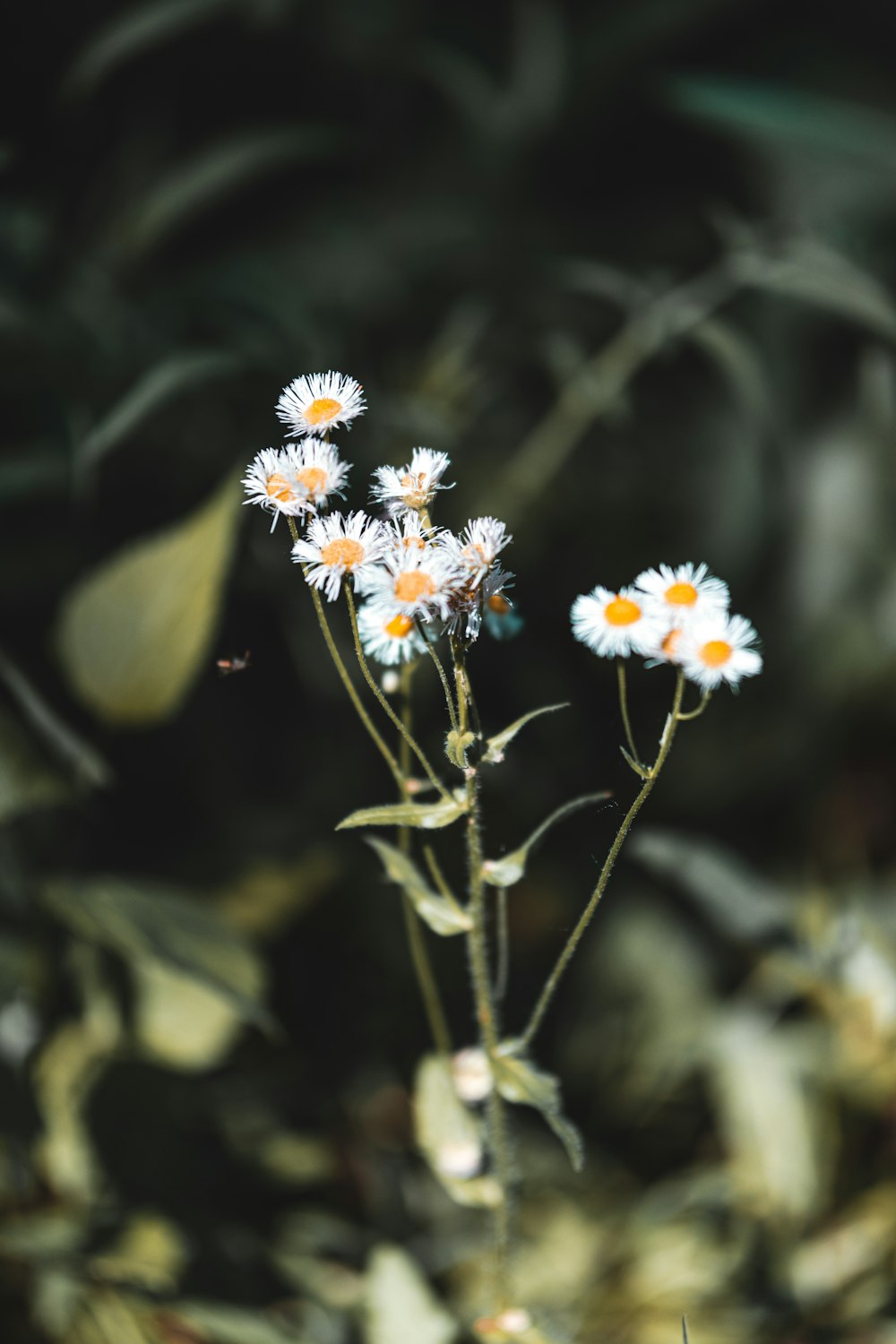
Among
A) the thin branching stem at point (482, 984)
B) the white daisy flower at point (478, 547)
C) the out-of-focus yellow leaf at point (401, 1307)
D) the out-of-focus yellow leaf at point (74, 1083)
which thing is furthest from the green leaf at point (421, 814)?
the out-of-focus yellow leaf at point (74, 1083)

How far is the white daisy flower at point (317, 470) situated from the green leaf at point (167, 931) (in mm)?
351

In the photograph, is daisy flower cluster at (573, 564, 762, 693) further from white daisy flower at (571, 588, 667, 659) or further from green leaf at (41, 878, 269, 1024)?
green leaf at (41, 878, 269, 1024)

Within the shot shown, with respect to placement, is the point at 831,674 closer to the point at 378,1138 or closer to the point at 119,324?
the point at 378,1138

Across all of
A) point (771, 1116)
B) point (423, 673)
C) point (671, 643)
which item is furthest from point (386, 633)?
point (771, 1116)

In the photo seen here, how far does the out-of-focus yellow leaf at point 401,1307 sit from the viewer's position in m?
0.66

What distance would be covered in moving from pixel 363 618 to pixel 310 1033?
620 millimetres

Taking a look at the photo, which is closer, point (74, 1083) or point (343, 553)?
point (343, 553)

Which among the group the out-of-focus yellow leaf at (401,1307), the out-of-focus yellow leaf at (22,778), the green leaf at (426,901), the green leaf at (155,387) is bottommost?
the out-of-focus yellow leaf at (401,1307)

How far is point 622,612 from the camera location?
1.44ft

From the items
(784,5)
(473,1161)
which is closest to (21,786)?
(473,1161)

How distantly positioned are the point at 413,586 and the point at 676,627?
0.10 meters

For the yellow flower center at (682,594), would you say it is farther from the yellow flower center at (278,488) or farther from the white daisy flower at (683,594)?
the yellow flower center at (278,488)

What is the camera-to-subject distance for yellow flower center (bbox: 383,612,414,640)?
0.45 m

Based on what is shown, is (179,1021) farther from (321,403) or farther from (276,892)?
(321,403)
